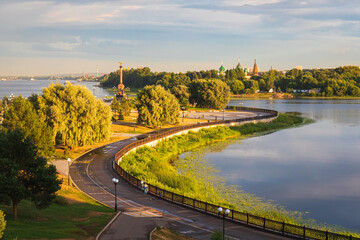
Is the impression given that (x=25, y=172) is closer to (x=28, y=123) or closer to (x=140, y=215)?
(x=140, y=215)

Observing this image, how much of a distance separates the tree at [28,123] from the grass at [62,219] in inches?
473

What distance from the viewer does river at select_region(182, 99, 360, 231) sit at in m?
34.5

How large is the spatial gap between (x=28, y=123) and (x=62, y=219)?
2102 centimetres

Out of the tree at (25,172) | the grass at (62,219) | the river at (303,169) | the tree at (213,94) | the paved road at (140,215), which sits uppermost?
the tree at (213,94)

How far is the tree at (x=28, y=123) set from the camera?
41219 millimetres

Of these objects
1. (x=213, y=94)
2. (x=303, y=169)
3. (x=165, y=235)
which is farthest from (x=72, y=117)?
(x=213, y=94)

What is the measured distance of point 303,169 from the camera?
48719mm

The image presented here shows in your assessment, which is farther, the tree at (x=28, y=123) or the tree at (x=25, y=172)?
the tree at (x=28, y=123)

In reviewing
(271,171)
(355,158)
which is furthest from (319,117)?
(271,171)

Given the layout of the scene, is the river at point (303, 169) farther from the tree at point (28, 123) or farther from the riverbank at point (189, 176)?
the tree at point (28, 123)

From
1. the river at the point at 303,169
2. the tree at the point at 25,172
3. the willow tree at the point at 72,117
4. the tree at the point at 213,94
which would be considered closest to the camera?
the tree at the point at 25,172

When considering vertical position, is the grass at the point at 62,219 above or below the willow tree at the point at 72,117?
below

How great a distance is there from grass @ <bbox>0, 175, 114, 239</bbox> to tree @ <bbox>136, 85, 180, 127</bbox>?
44352 millimetres

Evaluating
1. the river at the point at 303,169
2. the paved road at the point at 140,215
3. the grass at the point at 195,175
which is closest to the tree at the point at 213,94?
the river at the point at 303,169
